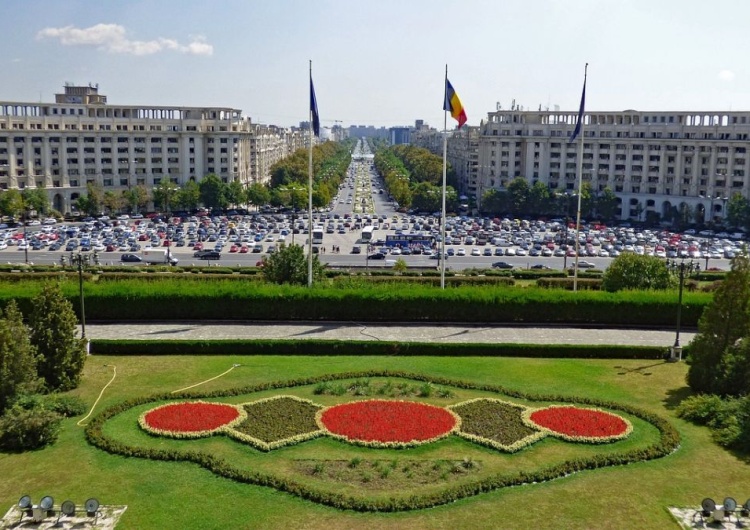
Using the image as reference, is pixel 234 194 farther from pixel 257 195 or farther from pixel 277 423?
pixel 277 423

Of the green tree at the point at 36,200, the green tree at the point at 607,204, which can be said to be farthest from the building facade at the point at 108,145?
the green tree at the point at 607,204

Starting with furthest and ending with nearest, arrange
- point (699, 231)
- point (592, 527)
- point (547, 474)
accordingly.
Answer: point (699, 231) < point (547, 474) < point (592, 527)

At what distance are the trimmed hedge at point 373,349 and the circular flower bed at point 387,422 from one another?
7457mm

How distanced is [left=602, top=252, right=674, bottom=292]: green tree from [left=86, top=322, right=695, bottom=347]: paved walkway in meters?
5.54

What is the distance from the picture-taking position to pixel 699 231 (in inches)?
3979

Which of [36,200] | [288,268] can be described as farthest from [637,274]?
[36,200]

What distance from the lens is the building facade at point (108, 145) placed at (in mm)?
108562

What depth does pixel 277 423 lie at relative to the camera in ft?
84.5

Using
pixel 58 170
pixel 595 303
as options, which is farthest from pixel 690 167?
pixel 58 170

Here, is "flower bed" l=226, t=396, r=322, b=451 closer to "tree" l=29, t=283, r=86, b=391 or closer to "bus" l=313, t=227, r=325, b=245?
"tree" l=29, t=283, r=86, b=391

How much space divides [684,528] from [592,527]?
2344mm

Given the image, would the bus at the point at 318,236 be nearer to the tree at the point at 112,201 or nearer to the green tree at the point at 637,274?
the tree at the point at 112,201

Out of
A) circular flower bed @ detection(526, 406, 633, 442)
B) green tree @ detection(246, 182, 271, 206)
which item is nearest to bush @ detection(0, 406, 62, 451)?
circular flower bed @ detection(526, 406, 633, 442)

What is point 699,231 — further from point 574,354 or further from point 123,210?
point 123,210
